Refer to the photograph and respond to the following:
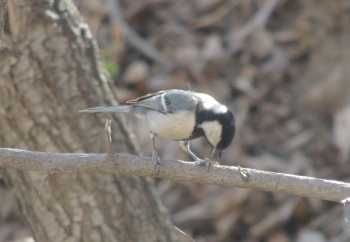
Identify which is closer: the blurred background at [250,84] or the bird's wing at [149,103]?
the bird's wing at [149,103]

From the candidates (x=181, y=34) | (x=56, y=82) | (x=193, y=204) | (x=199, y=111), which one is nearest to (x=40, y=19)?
(x=56, y=82)

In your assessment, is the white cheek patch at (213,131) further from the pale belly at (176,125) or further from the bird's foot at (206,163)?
the bird's foot at (206,163)

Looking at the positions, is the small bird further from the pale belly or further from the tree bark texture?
the tree bark texture

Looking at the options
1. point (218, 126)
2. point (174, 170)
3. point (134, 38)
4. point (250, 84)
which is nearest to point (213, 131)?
point (218, 126)

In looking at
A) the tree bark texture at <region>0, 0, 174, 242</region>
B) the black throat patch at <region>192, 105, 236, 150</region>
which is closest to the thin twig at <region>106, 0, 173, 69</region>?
the tree bark texture at <region>0, 0, 174, 242</region>

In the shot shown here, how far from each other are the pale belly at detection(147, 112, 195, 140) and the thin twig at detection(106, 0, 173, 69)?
7.77 feet

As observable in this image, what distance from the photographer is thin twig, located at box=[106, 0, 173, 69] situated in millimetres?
6047

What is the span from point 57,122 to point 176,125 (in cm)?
55

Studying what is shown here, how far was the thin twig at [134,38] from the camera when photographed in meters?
6.05

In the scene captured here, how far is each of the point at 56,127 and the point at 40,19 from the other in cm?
50

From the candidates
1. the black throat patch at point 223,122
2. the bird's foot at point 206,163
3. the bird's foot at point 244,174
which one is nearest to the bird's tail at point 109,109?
the black throat patch at point 223,122

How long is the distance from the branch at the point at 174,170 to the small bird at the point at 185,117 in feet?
0.99

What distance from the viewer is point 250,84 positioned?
5906mm

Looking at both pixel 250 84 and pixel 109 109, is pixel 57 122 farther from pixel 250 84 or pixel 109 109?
pixel 250 84
